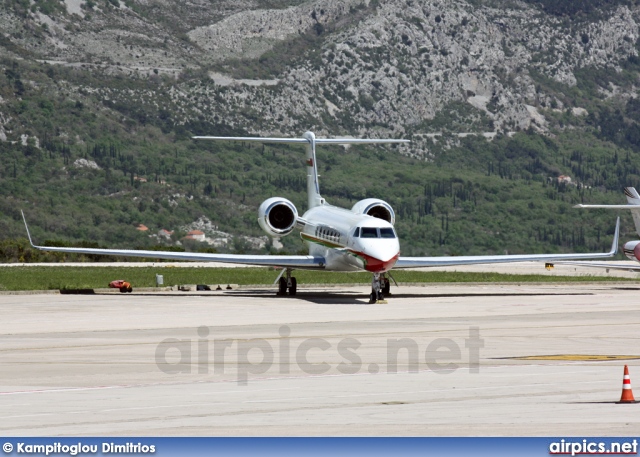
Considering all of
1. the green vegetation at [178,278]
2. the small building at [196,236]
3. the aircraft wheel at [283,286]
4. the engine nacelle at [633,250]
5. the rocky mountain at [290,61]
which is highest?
the rocky mountain at [290,61]

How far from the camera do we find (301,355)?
21781 millimetres

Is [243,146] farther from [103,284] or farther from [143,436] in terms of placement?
[143,436]

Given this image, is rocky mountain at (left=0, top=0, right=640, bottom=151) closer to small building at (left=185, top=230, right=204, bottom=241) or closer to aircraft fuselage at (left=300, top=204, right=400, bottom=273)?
small building at (left=185, top=230, right=204, bottom=241)

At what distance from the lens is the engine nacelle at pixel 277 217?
4622cm

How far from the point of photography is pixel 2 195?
408 ft

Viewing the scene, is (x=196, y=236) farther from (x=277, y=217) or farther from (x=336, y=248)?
(x=336, y=248)

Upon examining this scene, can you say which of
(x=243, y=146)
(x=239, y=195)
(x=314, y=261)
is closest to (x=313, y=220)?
(x=314, y=261)

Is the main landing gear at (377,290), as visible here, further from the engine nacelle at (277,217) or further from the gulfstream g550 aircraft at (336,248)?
the engine nacelle at (277,217)

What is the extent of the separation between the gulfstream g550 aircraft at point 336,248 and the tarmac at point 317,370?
2139 millimetres

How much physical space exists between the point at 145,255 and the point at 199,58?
141834mm

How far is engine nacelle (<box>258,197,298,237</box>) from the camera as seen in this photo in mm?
46219

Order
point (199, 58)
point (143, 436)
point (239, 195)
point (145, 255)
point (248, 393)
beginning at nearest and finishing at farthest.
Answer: point (143, 436) < point (248, 393) < point (145, 255) < point (239, 195) < point (199, 58)

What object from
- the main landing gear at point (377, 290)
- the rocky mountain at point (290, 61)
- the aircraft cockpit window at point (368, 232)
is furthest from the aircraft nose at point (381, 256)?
the rocky mountain at point (290, 61)

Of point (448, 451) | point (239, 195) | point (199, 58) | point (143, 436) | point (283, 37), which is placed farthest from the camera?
point (283, 37)
